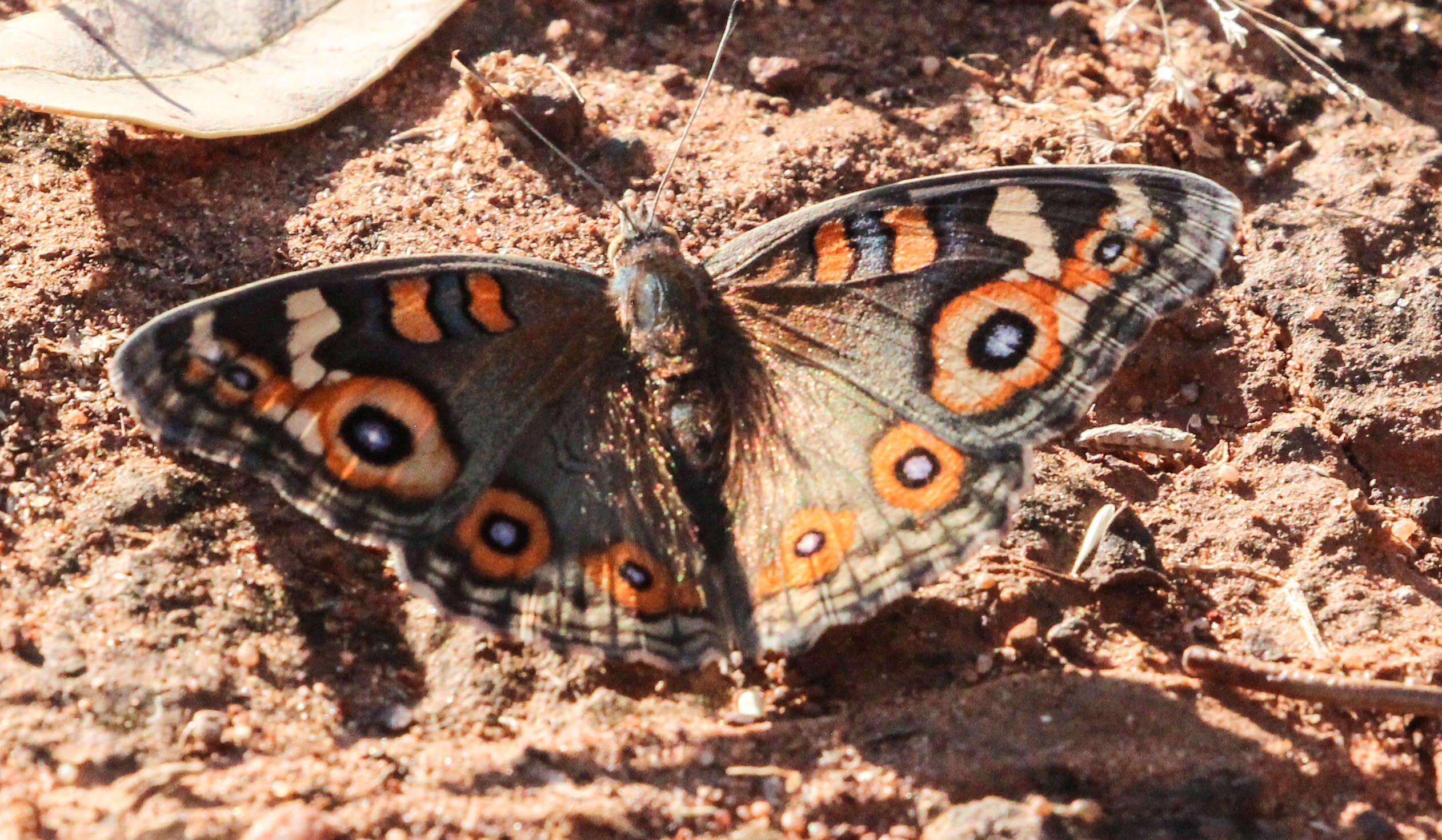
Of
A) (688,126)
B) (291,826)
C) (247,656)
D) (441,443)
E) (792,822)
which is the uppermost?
(688,126)

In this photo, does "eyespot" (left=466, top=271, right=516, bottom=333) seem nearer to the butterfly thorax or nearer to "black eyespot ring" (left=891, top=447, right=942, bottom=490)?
the butterfly thorax

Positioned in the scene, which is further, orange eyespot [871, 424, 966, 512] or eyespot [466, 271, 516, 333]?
eyespot [466, 271, 516, 333]

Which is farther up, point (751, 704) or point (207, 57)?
point (207, 57)

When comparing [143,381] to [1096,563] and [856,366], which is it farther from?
[1096,563]

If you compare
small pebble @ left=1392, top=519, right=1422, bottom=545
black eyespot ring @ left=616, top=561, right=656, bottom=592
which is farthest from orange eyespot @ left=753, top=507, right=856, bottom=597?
small pebble @ left=1392, top=519, right=1422, bottom=545

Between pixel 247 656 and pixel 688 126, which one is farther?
pixel 688 126

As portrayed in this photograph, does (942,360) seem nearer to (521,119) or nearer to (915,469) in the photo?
(915,469)

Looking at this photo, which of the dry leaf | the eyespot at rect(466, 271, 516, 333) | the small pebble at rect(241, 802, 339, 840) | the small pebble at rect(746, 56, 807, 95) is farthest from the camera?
the small pebble at rect(746, 56, 807, 95)

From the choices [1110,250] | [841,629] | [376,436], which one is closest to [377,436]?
[376,436]
